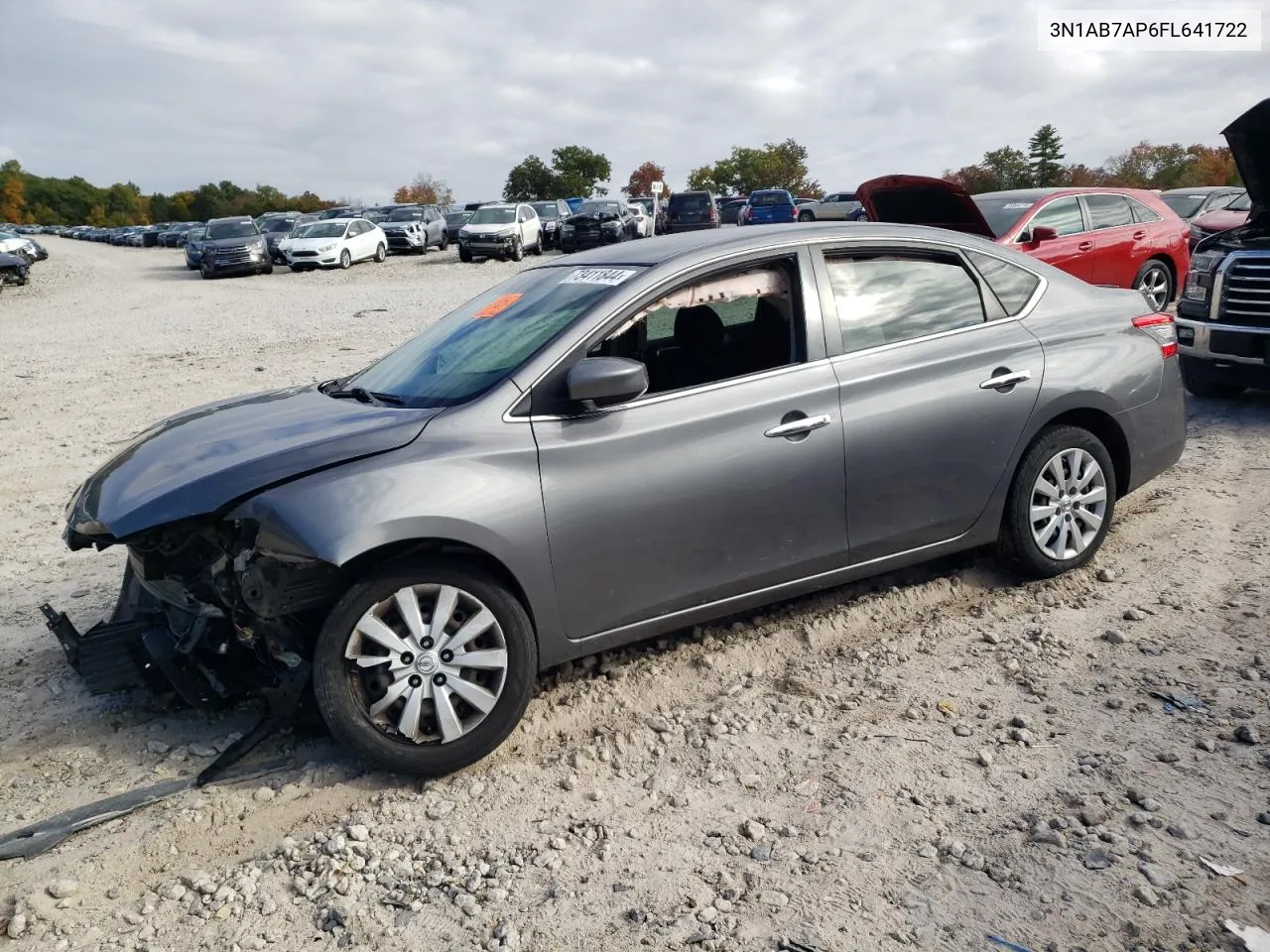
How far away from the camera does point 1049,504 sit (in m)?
4.74

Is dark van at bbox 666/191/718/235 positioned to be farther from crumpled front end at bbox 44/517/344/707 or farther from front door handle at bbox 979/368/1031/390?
crumpled front end at bbox 44/517/344/707

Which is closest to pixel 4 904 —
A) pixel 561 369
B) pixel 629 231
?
pixel 561 369

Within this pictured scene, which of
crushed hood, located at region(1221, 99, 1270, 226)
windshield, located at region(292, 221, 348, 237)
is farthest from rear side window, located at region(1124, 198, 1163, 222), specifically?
windshield, located at region(292, 221, 348, 237)

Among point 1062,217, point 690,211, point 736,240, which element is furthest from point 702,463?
point 690,211

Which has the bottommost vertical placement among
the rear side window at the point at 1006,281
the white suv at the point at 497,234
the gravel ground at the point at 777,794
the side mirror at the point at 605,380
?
the gravel ground at the point at 777,794

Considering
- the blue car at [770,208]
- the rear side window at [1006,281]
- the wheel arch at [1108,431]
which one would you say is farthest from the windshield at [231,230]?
the wheel arch at [1108,431]

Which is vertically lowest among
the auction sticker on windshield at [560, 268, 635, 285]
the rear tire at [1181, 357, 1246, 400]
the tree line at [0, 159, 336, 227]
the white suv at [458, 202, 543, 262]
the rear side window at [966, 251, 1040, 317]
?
the rear tire at [1181, 357, 1246, 400]

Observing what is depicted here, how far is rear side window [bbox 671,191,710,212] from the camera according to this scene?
33.6 metres

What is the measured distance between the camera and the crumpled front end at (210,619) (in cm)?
336

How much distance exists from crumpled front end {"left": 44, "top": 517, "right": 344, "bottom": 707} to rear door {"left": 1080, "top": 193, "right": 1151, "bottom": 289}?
10.3 meters

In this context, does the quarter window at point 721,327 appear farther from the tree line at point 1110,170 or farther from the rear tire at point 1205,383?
the tree line at point 1110,170

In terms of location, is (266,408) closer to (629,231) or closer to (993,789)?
(993,789)

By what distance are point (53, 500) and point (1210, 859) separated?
698 centimetres

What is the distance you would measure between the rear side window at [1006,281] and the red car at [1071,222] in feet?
14.3
